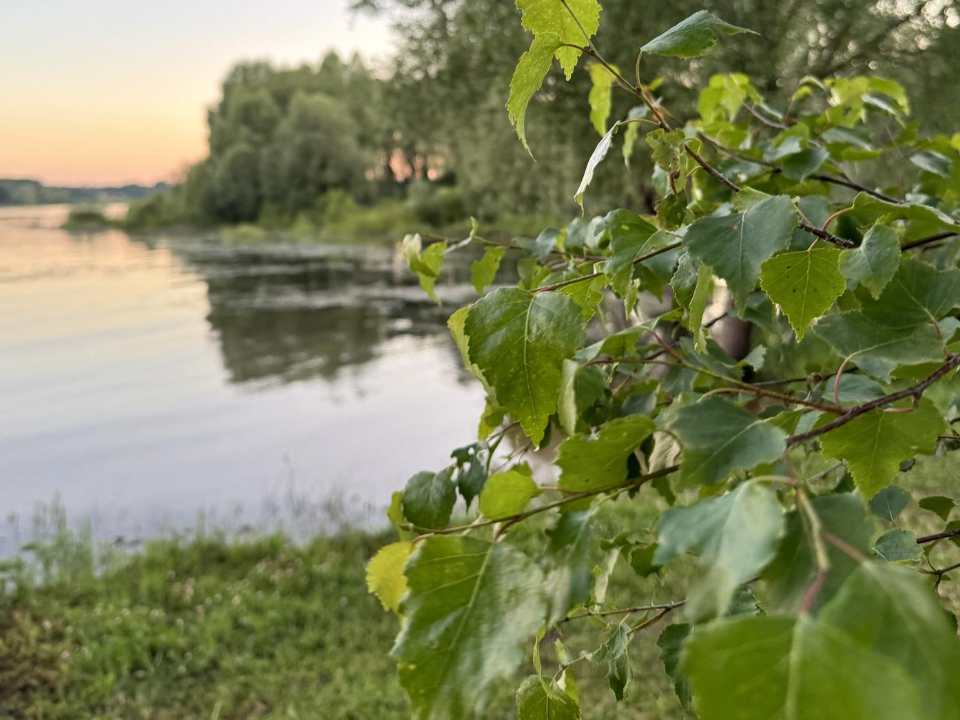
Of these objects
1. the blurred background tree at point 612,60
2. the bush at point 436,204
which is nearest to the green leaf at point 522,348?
the blurred background tree at point 612,60

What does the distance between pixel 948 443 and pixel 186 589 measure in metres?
3.51

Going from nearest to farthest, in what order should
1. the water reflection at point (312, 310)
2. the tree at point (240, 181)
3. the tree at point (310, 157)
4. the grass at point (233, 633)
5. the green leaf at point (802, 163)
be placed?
the green leaf at point (802, 163), the grass at point (233, 633), the water reflection at point (312, 310), the tree at point (310, 157), the tree at point (240, 181)

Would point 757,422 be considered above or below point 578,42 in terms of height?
below

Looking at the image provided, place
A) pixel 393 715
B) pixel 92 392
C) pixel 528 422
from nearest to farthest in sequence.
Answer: pixel 528 422
pixel 393 715
pixel 92 392

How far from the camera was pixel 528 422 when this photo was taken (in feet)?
1.69

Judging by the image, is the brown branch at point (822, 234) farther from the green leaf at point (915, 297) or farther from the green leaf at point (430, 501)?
the green leaf at point (430, 501)

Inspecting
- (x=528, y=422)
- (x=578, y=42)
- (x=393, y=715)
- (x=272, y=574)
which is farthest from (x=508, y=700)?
(x=578, y=42)

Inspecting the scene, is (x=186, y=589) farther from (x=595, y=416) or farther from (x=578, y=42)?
(x=578, y=42)

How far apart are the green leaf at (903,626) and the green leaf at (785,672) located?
0.02 meters

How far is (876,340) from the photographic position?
1.81 feet

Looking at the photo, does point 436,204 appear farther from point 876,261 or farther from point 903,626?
point 903,626

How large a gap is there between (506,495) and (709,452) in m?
0.14

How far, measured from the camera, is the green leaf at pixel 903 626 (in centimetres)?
24

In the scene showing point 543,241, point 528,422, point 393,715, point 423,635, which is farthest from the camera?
point 393,715
